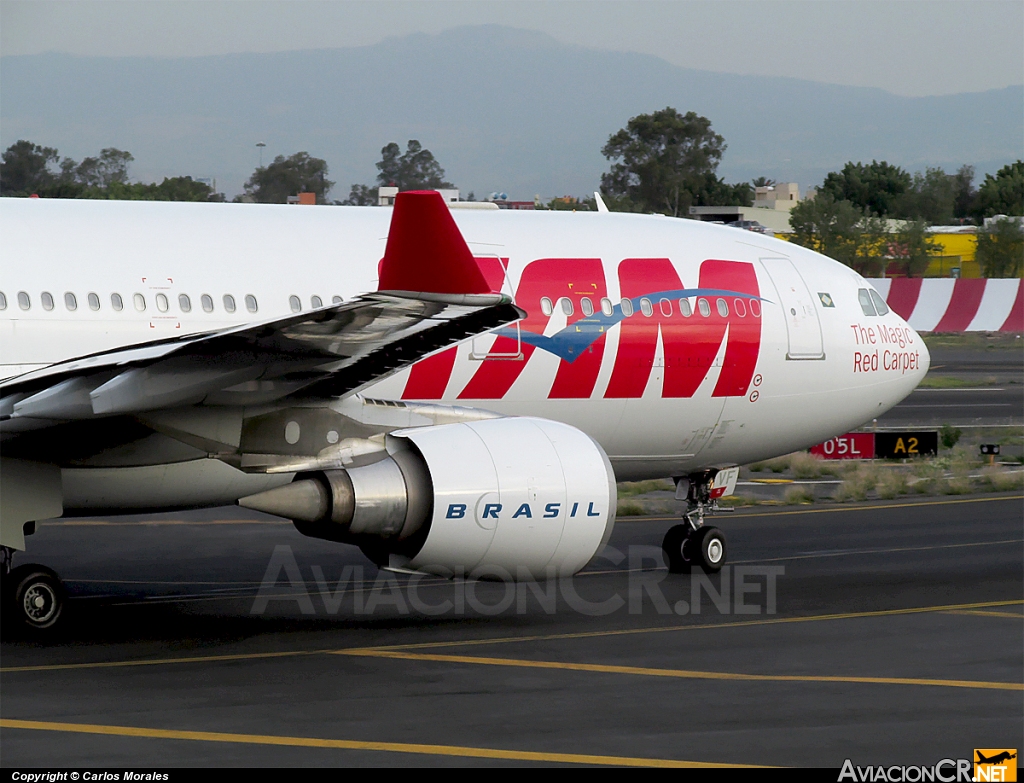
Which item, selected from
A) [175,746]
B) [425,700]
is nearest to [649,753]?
[425,700]

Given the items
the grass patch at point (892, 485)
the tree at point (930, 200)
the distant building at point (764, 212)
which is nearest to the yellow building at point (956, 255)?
the distant building at point (764, 212)

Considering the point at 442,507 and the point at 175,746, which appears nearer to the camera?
the point at 175,746

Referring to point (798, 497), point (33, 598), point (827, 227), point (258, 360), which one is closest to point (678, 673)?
point (258, 360)

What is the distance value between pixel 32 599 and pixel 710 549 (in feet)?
26.3

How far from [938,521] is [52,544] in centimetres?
1341

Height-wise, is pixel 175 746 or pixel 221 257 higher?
pixel 221 257

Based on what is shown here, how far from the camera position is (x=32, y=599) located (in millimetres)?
13570

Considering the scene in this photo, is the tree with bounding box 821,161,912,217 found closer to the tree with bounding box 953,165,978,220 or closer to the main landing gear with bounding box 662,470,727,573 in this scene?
the tree with bounding box 953,165,978,220

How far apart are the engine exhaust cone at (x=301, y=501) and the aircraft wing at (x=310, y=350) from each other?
0.83 m

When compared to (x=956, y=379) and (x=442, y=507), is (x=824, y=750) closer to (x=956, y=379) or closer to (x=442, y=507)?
(x=442, y=507)

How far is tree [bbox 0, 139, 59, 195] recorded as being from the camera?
278ft

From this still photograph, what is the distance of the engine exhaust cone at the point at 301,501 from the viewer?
42.2ft

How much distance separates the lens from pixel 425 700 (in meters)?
11.4

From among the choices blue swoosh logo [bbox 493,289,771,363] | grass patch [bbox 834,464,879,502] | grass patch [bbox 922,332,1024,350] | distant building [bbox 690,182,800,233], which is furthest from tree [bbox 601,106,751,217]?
blue swoosh logo [bbox 493,289,771,363]
